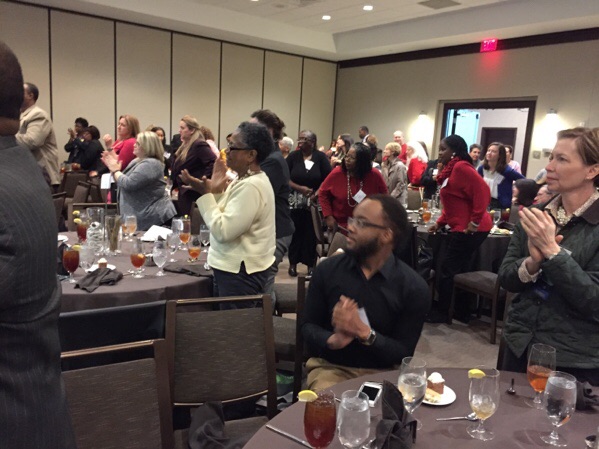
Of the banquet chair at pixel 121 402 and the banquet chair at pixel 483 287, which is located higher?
the banquet chair at pixel 121 402

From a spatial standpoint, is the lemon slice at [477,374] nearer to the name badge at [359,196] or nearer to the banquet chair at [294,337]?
the banquet chair at [294,337]

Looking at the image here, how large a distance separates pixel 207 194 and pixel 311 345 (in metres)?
0.98

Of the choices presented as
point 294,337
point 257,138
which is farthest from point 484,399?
point 257,138

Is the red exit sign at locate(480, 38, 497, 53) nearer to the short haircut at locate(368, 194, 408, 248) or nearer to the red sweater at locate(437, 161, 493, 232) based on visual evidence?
the red sweater at locate(437, 161, 493, 232)

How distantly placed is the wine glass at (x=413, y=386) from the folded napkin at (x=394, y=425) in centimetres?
9

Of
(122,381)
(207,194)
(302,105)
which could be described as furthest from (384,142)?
(122,381)

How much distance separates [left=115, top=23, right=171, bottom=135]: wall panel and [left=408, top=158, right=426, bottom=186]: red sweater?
5092 mm

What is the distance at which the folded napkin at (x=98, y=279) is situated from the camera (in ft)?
8.25

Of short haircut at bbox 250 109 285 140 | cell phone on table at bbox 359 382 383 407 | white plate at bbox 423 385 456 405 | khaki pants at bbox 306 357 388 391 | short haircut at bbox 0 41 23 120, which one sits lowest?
khaki pants at bbox 306 357 388 391

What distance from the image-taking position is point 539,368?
1.58 m

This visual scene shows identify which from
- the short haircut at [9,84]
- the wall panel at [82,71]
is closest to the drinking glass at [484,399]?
the short haircut at [9,84]

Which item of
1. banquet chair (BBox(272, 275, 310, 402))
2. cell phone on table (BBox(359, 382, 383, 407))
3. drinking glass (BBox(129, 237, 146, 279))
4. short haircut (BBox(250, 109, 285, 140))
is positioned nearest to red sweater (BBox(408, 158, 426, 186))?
short haircut (BBox(250, 109, 285, 140))

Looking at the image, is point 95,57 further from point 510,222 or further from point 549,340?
point 549,340

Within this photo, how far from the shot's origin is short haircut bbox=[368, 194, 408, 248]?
83.7 inches
